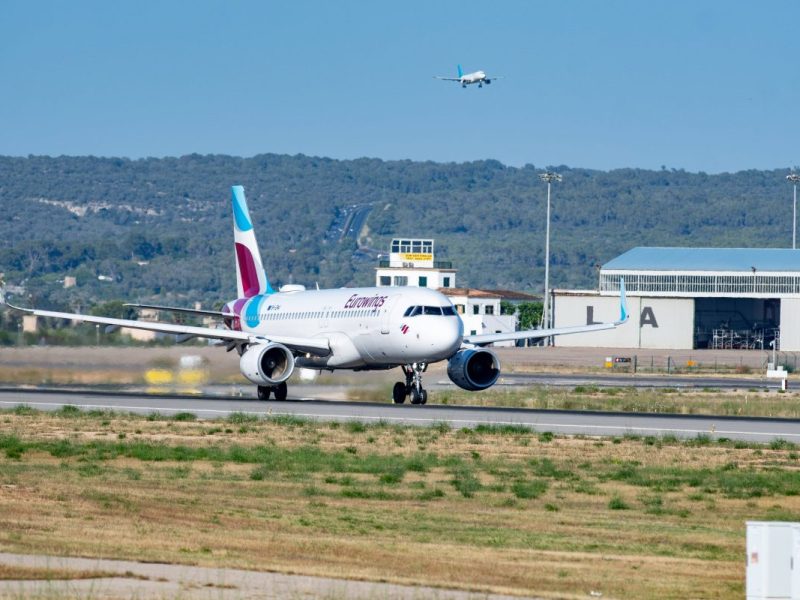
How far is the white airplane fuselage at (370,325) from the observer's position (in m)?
50.6

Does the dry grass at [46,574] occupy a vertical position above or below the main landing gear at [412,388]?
below

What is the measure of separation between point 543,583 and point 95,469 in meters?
13.8

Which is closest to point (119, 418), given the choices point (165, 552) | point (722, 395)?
point (165, 552)

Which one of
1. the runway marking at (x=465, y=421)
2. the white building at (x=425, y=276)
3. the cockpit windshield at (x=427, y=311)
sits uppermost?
the white building at (x=425, y=276)

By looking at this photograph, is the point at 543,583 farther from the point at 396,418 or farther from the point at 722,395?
the point at 722,395

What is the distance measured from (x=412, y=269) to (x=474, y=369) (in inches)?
5233

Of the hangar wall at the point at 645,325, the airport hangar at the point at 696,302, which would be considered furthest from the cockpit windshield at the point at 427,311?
the hangar wall at the point at 645,325

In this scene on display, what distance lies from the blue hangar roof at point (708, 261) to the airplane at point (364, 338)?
92.1 m

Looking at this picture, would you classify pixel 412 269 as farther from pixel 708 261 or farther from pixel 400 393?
pixel 400 393

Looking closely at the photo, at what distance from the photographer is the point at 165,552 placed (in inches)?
749

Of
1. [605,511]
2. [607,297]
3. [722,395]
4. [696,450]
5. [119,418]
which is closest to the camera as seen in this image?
[605,511]

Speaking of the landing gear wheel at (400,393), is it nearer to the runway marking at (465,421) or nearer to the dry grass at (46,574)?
the runway marking at (465,421)

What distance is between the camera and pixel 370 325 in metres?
52.6

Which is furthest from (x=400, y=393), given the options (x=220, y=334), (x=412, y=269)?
(x=412, y=269)
